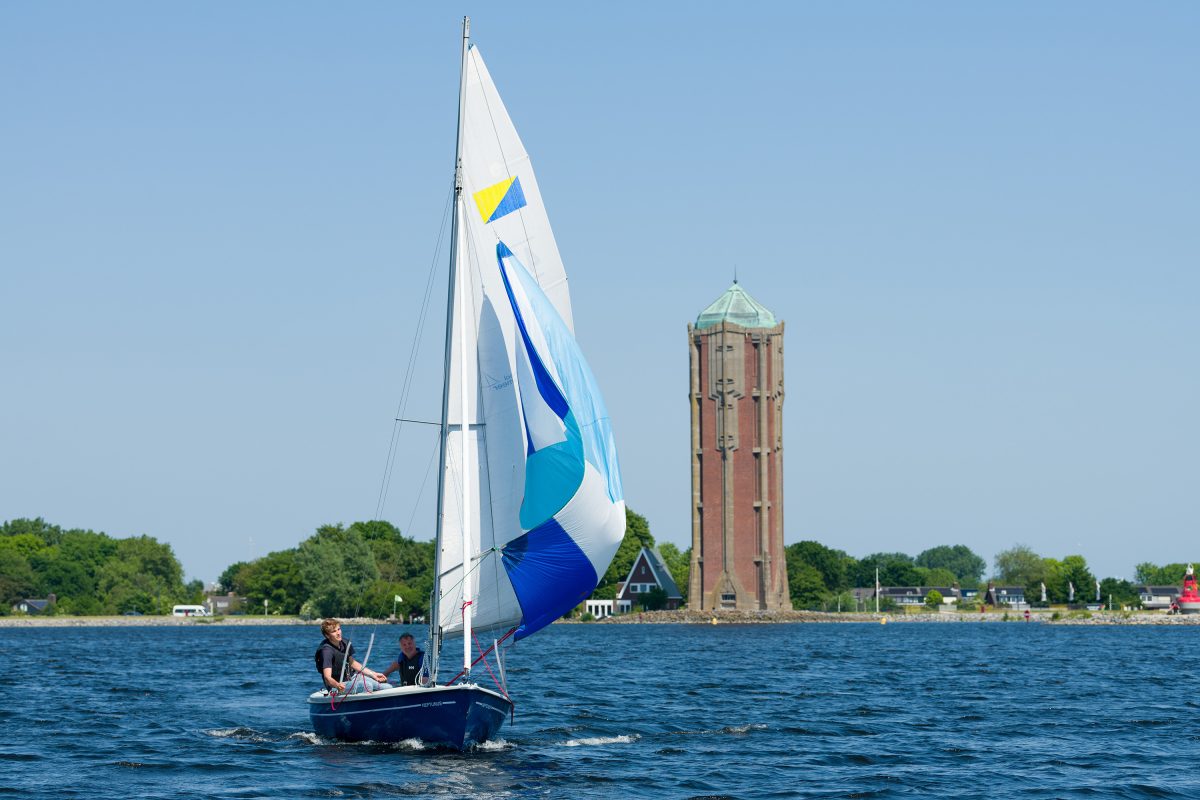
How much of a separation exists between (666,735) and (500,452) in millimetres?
7582

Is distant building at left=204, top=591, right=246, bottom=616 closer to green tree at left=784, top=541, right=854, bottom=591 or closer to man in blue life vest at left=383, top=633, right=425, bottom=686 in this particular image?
green tree at left=784, top=541, right=854, bottom=591

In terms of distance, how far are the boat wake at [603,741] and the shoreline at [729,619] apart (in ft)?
261

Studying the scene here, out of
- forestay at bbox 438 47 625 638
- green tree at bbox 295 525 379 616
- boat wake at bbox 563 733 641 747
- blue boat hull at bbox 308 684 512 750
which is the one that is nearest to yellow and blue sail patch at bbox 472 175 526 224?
forestay at bbox 438 47 625 638

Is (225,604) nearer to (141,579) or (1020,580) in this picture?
(141,579)

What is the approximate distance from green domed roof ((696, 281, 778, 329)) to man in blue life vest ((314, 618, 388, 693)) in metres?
93.3

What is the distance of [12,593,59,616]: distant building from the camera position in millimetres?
150375

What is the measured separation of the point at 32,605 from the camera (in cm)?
15162

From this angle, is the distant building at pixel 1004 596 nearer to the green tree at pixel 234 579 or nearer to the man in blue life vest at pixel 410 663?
the green tree at pixel 234 579

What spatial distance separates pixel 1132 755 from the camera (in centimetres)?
2653

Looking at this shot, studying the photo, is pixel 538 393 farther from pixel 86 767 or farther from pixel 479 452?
pixel 86 767

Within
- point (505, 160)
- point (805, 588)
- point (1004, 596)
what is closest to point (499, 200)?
point (505, 160)

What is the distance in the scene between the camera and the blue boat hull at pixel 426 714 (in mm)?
23281

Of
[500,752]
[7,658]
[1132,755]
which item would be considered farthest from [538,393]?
[7,658]

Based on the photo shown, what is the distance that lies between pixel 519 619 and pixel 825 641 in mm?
58336
